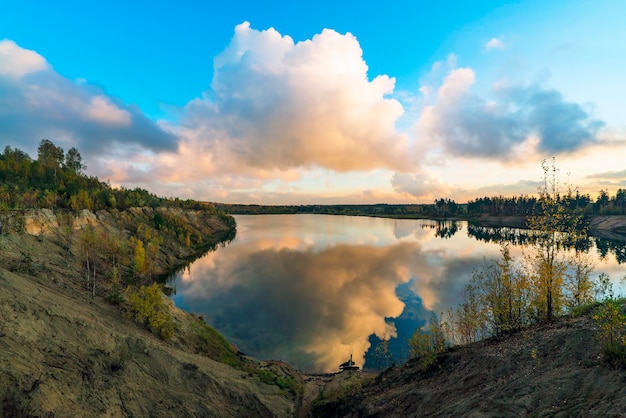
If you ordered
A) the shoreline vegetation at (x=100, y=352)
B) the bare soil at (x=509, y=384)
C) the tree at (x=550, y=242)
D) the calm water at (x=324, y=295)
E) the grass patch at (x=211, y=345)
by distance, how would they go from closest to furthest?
1. the bare soil at (x=509, y=384)
2. the shoreline vegetation at (x=100, y=352)
3. the tree at (x=550, y=242)
4. the grass patch at (x=211, y=345)
5. the calm water at (x=324, y=295)

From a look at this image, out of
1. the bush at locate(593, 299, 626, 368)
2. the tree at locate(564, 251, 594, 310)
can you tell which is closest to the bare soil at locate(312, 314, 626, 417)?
the bush at locate(593, 299, 626, 368)

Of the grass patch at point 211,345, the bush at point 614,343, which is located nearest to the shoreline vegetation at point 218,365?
the bush at point 614,343

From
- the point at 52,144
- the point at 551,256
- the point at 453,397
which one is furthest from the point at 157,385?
the point at 52,144

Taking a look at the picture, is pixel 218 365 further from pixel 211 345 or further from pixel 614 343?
pixel 614 343

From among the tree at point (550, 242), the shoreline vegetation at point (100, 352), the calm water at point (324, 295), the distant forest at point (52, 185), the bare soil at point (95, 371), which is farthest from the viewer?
the distant forest at point (52, 185)

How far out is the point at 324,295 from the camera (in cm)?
6103

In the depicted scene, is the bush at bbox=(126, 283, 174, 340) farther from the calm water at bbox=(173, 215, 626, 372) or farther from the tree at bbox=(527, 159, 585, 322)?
the tree at bbox=(527, 159, 585, 322)

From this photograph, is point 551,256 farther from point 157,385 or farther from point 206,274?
point 206,274

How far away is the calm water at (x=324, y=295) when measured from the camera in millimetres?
42281

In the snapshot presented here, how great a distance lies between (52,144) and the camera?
402ft

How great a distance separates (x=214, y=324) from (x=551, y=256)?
158 feet

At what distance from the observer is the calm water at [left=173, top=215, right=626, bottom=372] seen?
139 ft

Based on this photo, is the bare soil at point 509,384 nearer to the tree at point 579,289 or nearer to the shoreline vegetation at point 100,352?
the shoreline vegetation at point 100,352

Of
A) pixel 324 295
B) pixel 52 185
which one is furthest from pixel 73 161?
pixel 324 295
